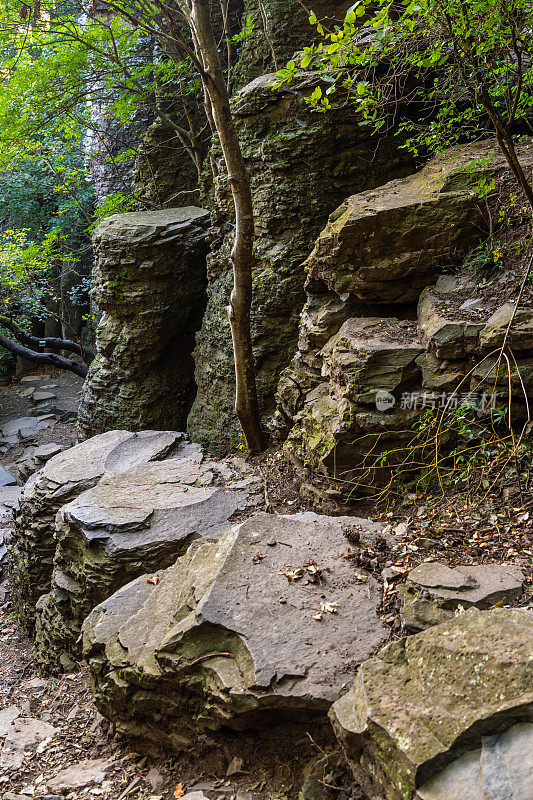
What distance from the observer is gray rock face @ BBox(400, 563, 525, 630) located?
2.85 metres

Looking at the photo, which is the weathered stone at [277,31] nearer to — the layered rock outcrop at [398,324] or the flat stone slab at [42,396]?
the layered rock outcrop at [398,324]

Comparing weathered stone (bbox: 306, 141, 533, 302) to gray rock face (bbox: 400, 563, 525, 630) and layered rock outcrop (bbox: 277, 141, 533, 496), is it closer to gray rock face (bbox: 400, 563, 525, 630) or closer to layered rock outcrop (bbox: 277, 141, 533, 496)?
layered rock outcrop (bbox: 277, 141, 533, 496)

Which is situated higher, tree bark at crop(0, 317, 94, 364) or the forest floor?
tree bark at crop(0, 317, 94, 364)

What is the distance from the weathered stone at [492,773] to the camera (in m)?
1.71

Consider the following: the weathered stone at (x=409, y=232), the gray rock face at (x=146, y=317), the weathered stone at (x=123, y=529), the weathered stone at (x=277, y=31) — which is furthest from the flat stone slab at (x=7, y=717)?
the weathered stone at (x=277, y=31)

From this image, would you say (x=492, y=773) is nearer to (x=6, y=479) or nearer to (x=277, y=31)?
(x=277, y=31)

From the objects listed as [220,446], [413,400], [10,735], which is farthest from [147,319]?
[10,735]

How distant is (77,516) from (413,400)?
3.40 meters

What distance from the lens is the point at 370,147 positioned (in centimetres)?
682

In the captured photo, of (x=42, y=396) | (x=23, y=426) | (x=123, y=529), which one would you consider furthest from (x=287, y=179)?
(x=42, y=396)

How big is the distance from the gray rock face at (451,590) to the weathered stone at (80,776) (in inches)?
85.5

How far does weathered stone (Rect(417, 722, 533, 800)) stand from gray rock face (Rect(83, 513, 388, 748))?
3.22ft

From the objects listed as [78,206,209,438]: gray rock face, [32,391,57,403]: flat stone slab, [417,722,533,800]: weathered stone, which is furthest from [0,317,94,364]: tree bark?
[417,722,533,800]: weathered stone

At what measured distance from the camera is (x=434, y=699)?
2.10m
